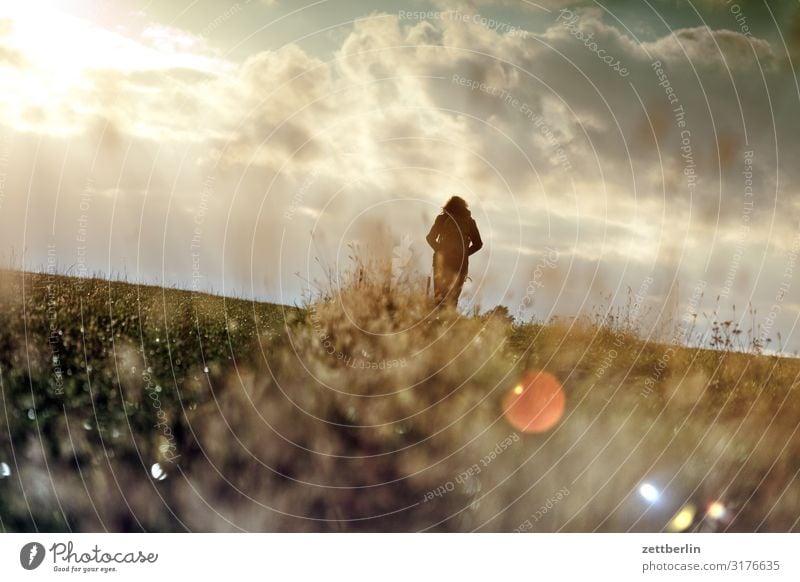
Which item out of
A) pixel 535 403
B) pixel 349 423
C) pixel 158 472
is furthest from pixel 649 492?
pixel 158 472

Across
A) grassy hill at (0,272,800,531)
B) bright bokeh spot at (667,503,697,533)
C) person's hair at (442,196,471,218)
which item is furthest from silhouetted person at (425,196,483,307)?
bright bokeh spot at (667,503,697,533)

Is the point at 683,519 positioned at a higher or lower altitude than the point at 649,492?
lower

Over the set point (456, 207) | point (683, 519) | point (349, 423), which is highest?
Result: point (456, 207)

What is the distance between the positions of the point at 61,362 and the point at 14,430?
0.57 metres

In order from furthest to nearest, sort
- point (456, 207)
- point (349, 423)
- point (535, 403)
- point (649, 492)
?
1. point (456, 207)
2. point (649, 492)
3. point (535, 403)
4. point (349, 423)

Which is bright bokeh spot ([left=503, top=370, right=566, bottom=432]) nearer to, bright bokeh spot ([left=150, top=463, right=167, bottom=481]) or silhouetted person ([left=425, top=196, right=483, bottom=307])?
silhouetted person ([left=425, top=196, right=483, bottom=307])

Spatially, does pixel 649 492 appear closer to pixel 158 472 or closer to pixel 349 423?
pixel 349 423

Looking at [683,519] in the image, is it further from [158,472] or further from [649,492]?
[158,472]

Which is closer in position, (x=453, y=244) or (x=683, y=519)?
(x=683, y=519)

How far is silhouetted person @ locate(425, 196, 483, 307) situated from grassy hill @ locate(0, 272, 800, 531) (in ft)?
1.50

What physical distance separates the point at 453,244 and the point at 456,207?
33 cm

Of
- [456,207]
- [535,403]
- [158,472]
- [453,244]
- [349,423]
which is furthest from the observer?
[453,244]

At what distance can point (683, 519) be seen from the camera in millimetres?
6027
